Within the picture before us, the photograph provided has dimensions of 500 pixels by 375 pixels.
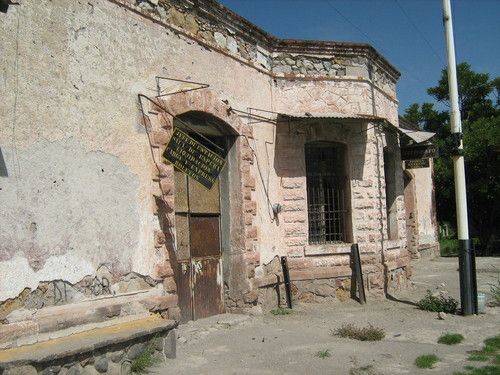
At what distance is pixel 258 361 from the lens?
6.25 m

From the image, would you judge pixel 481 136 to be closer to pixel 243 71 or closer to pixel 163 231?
pixel 243 71

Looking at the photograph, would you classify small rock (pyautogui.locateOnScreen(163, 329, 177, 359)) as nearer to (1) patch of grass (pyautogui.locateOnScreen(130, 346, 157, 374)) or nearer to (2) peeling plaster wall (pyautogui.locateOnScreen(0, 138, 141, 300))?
(1) patch of grass (pyautogui.locateOnScreen(130, 346, 157, 374))

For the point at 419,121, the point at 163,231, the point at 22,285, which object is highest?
the point at 419,121

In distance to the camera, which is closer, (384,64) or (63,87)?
(63,87)

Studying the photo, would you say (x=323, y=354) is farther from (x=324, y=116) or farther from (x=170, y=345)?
(x=324, y=116)

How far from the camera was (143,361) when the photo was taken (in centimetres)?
586

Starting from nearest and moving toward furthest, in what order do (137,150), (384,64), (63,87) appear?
1. (63,87)
2. (137,150)
3. (384,64)

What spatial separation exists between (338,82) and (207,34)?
10.8 feet

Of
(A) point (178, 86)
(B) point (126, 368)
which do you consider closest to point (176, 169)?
(A) point (178, 86)

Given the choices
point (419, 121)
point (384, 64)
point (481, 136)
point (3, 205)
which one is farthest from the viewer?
point (419, 121)

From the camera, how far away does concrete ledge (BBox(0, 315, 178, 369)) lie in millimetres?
4777

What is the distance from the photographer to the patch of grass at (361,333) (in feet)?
23.7

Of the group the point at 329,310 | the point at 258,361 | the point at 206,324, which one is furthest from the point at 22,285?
the point at 329,310

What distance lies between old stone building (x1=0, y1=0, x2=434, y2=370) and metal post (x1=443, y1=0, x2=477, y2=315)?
1.67 metres
